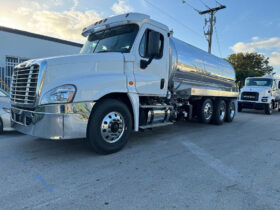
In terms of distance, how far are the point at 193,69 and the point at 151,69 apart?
2470 millimetres

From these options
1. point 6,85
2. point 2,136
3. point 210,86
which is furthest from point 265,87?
point 6,85

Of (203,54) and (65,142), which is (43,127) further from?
(203,54)

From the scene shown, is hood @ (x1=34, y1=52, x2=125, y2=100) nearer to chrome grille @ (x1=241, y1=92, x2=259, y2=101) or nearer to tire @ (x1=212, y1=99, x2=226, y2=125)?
tire @ (x1=212, y1=99, x2=226, y2=125)

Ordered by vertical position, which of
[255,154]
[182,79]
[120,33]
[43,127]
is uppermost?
[120,33]

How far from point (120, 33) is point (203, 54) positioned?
13.3ft

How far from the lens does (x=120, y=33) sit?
14.9ft

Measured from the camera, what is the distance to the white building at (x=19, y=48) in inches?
449

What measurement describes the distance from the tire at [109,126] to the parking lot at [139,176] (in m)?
0.22

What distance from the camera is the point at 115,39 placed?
4.56 metres

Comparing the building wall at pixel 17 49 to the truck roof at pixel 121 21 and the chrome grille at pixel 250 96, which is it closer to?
the truck roof at pixel 121 21

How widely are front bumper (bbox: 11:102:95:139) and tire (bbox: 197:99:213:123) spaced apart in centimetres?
491

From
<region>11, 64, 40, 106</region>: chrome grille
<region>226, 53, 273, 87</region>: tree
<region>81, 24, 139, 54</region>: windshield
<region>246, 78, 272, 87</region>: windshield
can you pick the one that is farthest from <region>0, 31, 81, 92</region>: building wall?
<region>226, 53, 273, 87</region>: tree

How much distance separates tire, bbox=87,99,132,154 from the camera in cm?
365

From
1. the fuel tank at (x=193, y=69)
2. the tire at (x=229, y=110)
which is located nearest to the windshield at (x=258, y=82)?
the tire at (x=229, y=110)
